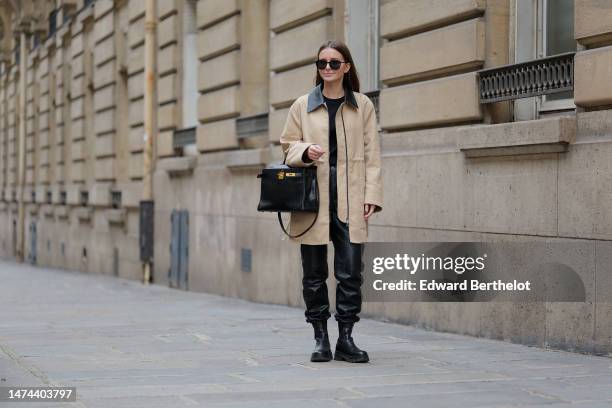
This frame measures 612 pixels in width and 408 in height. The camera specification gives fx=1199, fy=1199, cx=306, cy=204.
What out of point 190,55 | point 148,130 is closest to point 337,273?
point 190,55

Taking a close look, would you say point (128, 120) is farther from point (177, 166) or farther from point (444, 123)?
point (444, 123)

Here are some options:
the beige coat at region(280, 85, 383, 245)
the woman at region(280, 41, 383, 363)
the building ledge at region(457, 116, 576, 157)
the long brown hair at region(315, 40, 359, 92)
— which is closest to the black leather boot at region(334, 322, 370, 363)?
the woman at region(280, 41, 383, 363)

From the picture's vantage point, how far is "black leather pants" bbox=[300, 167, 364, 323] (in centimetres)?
691

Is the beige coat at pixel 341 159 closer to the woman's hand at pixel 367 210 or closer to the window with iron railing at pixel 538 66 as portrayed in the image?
the woman's hand at pixel 367 210

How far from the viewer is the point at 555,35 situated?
8.62 meters

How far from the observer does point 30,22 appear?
1216 inches

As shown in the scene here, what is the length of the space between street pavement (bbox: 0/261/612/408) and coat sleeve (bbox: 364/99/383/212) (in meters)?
0.97

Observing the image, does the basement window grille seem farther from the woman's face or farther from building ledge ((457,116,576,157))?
the woman's face

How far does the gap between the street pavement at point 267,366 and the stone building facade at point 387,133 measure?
2.02 feet

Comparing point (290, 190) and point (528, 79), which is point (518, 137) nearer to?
point (528, 79)

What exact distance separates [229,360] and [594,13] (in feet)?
10.4

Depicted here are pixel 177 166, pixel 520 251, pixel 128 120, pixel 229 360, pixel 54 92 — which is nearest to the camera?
pixel 229 360

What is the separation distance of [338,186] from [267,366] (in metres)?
1.11

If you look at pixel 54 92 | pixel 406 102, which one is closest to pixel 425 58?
pixel 406 102
